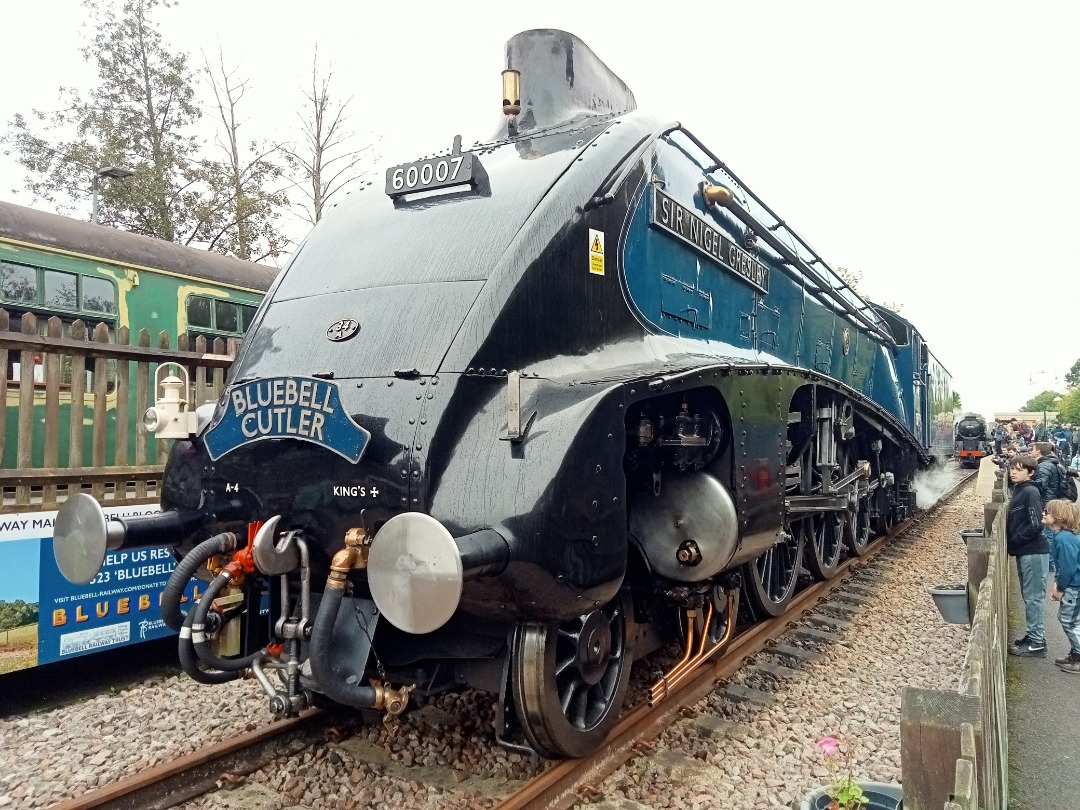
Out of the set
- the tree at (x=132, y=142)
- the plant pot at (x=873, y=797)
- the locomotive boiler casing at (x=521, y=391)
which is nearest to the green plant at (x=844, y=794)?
the plant pot at (x=873, y=797)

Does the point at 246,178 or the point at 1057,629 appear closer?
the point at 1057,629

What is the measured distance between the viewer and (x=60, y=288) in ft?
21.3

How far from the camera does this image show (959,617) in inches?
213

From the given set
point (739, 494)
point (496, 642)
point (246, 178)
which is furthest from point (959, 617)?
point (246, 178)

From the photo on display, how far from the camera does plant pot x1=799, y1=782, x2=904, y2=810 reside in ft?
9.53

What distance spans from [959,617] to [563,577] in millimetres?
4030

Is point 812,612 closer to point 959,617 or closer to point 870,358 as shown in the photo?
point 959,617

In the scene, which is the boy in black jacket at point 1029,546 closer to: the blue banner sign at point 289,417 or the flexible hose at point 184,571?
the blue banner sign at point 289,417

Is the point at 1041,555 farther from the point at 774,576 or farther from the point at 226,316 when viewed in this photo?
the point at 226,316

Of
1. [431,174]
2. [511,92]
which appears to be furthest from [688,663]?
[511,92]

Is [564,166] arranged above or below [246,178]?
below

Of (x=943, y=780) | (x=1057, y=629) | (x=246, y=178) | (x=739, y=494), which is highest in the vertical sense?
(x=246, y=178)

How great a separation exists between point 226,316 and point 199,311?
28cm

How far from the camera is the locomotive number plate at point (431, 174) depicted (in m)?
3.76
